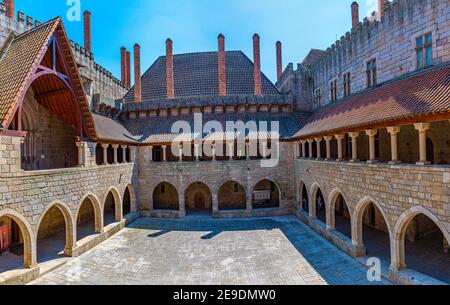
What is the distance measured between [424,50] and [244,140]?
33.7ft

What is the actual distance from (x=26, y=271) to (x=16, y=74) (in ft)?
23.3

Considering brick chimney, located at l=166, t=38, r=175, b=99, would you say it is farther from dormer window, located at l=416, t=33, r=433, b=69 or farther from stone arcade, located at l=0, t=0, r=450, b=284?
dormer window, located at l=416, t=33, r=433, b=69

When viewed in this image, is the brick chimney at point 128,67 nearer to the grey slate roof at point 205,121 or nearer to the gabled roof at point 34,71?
the grey slate roof at point 205,121

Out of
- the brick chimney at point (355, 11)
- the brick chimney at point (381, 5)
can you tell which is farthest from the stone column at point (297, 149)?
the brick chimney at point (355, 11)

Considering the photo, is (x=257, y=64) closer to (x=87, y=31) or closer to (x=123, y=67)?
(x=87, y=31)

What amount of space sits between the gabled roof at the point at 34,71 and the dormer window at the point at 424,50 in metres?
15.5

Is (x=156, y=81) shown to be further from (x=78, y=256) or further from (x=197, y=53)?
(x=78, y=256)

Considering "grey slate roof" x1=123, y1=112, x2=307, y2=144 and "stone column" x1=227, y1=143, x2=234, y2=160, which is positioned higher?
"grey slate roof" x1=123, y1=112, x2=307, y2=144

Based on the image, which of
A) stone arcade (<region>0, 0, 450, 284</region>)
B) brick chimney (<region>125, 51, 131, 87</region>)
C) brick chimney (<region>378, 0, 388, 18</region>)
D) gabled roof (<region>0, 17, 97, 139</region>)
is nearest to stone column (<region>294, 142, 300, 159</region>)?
stone arcade (<region>0, 0, 450, 284</region>)

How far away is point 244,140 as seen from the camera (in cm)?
1664

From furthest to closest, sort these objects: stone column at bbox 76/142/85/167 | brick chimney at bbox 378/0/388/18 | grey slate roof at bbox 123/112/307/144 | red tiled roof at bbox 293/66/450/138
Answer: grey slate roof at bbox 123/112/307/144 < brick chimney at bbox 378/0/388/18 < stone column at bbox 76/142/85/167 < red tiled roof at bbox 293/66/450/138

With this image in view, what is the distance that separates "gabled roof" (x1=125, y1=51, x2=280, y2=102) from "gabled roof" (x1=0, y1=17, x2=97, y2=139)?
9917 millimetres

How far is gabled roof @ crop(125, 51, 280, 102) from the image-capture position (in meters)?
21.5

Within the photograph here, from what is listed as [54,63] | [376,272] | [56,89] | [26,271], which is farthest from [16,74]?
[376,272]
